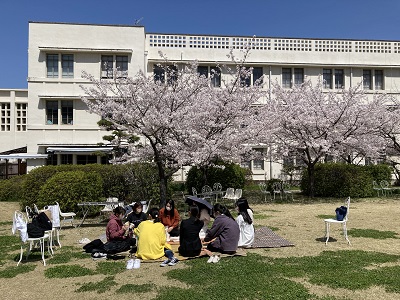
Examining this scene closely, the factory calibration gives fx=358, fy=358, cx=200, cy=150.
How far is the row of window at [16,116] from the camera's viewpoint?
1270 inches

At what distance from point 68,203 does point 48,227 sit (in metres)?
4.86

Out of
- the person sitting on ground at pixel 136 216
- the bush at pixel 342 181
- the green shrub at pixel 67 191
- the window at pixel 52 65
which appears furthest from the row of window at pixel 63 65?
the person sitting on ground at pixel 136 216

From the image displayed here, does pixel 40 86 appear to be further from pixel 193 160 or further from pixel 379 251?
pixel 379 251

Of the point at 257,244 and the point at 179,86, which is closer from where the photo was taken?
the point at 257,244

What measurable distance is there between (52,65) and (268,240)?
21.1m

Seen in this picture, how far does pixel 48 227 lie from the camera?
780 centimetres

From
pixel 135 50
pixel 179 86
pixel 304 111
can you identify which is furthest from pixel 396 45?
pixel 179 86

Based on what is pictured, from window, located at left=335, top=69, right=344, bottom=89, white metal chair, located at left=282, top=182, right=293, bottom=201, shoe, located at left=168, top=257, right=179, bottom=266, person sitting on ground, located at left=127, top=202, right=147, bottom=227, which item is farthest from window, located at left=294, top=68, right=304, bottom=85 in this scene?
shoe, located at left=168, top=257, right=179, bottom=266

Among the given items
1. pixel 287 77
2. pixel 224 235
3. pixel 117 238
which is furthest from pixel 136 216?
pixel 287 77

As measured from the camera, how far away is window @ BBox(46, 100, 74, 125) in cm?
2433

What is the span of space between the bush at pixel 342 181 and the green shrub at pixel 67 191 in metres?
12.2

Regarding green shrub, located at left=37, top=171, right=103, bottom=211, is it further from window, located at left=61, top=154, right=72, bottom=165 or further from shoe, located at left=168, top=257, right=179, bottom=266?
window, located at left=61, top=154, right=72, bottom=165

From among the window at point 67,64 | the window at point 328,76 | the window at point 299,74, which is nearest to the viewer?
the window at point 67,64

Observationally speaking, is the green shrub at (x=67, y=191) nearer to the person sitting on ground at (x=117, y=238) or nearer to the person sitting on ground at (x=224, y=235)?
the person sitting on ground at (x=117, y=238)
